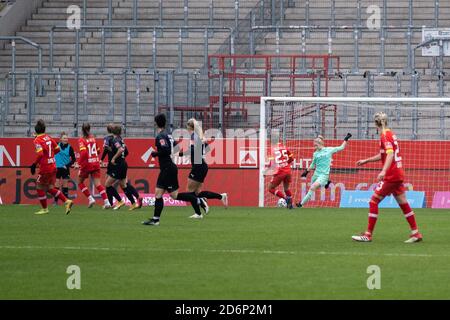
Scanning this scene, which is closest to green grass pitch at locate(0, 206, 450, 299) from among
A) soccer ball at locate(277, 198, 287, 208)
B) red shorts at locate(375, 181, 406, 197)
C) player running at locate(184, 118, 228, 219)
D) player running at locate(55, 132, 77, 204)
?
red shorts at locate(375, 181, 406, 197)

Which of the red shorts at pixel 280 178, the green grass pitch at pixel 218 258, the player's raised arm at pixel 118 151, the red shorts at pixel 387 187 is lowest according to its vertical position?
the green grass pitch at pixel 218 258

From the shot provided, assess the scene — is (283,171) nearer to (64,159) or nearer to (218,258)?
(64,159)

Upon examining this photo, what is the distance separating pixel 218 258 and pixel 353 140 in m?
19.2

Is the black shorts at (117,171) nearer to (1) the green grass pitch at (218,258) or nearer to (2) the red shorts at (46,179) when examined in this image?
(2) the red shorts at (46,179)

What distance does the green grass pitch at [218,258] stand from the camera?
1320 cm

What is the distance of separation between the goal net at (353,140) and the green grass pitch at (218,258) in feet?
29.0

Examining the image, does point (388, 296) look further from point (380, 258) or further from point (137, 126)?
point (137, 126)

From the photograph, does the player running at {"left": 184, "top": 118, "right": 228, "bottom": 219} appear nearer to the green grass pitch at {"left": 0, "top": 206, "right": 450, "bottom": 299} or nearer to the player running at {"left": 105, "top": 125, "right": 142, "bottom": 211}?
the green grass pitch at {"left": 0, "top": 206, "right": 450, "bottom": 299}

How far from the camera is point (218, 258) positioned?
16.6 meters

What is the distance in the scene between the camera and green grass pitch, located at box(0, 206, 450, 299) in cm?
1320

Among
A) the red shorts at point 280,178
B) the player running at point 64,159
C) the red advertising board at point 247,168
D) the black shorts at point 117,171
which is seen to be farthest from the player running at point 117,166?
the red advertising board at point 247,168

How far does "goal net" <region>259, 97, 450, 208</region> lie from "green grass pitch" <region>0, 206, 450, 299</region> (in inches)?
348

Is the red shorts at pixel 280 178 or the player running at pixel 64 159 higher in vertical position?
the player running at pixel 64 159
